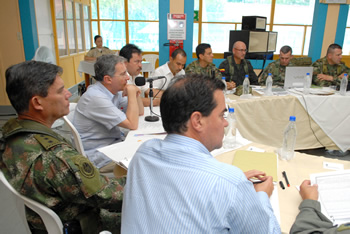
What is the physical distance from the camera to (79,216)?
1068 millimetres

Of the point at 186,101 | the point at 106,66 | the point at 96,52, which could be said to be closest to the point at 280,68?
the point at 106,66

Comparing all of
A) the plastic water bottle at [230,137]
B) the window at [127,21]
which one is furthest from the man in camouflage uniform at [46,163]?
the window at [127,21]

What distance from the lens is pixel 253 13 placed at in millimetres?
7184

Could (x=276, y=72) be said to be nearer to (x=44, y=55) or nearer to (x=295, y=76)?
(x=295, y=76)

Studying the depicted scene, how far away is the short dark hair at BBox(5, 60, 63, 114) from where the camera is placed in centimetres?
106

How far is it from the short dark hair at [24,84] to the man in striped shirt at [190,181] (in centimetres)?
56

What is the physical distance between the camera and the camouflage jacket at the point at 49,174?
37.0 inches

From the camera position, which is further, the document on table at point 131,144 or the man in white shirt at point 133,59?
the man in white shirt at point 133,59

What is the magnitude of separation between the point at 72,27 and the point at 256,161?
681 cm

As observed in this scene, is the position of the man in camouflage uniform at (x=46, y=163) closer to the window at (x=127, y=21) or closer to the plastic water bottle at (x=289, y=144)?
the plastic water bottle at (x=289, y=144)

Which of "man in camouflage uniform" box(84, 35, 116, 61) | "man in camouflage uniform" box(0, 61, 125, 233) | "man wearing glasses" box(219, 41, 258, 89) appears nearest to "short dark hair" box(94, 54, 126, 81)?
"man in camouflage uniform" box(0, 61, 125, 233)

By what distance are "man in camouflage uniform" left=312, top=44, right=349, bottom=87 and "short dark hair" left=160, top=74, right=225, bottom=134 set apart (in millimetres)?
3526

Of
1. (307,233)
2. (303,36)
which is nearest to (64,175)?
(307,233)

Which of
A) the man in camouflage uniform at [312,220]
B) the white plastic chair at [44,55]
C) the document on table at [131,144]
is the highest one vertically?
the white plastic chair at [44,55]
